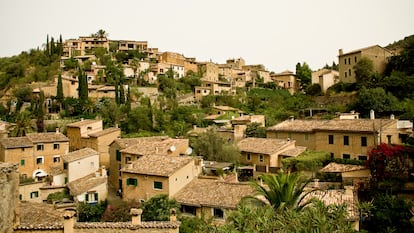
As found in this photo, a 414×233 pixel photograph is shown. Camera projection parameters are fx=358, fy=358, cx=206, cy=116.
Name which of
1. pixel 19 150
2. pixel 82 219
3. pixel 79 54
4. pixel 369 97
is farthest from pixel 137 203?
pixel 79 54

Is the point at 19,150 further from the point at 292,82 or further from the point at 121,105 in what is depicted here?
the point at 292,82

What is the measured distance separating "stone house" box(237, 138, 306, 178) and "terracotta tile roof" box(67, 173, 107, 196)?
11859 millimetres

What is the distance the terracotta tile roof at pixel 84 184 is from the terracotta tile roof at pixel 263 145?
1237 centimetres

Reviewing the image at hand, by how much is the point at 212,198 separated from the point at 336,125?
14.1 metres

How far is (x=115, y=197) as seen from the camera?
27.0 meters

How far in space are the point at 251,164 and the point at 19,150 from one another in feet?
65.2

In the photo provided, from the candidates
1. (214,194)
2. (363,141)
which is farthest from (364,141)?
(214,194)

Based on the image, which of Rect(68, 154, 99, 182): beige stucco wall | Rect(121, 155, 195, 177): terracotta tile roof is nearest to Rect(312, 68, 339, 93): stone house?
Rect(121, 155, 195, 177): terracotta tile roof

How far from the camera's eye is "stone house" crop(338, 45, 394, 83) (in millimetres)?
45812

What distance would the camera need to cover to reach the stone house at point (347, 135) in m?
26.5

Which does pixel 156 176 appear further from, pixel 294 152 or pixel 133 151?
pixel 294 152

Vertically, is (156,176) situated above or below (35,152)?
below

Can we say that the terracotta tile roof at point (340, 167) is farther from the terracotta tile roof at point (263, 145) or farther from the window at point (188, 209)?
the window at point (188, 209)

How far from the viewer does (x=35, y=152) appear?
104 feet
